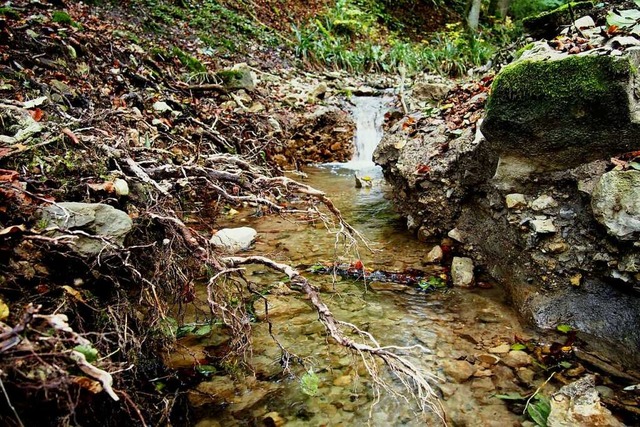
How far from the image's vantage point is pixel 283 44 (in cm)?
1147

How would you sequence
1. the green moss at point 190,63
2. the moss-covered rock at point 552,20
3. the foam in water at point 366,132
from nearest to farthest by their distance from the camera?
the moss-covered rock at point 552,20 < the green moss at point 190,63 < the foam in water at point 366,132

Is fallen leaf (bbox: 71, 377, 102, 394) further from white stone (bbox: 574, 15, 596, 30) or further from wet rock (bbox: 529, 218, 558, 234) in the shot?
white stone (bbox: 574, 15, 596, 30)

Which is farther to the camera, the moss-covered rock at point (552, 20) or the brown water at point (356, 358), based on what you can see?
the moss-covered rock at point (552, 20)

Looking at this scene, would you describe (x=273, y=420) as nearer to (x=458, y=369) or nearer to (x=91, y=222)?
(x=458, y=369)

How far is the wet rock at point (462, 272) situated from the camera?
3297 millimetres

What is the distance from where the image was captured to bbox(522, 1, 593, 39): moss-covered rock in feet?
14.6

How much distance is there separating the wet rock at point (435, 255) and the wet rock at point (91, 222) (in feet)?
8.92

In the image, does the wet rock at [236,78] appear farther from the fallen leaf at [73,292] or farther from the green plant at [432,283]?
the fallen leaf at [73,292]

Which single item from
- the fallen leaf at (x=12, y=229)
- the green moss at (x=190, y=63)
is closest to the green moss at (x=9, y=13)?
the green moss at (x=190, y=63)

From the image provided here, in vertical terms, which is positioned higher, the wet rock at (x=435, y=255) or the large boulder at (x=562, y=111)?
the large boulder at (x=562, y=111)

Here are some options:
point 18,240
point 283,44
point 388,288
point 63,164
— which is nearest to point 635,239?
point 388,288

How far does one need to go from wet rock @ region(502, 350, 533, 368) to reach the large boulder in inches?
52.2

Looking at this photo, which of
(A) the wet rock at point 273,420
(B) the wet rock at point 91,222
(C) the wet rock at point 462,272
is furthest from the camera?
(C) the wet rock at point 462,272

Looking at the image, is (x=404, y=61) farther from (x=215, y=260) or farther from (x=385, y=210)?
(x=215, y=260)
